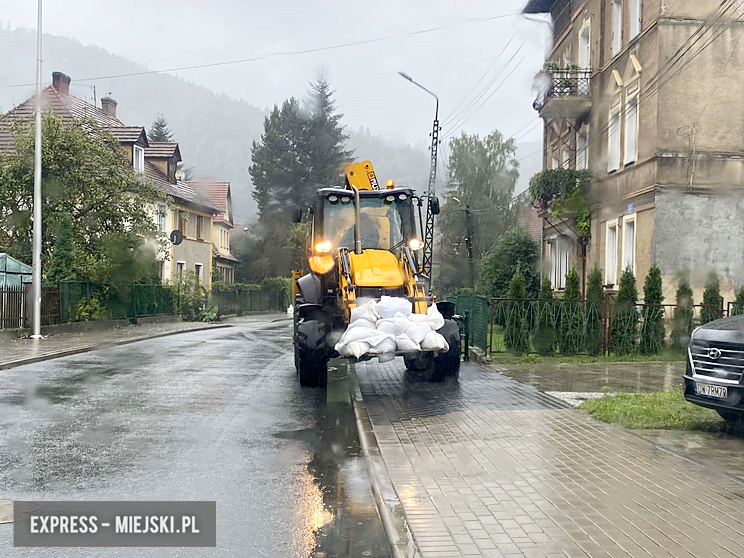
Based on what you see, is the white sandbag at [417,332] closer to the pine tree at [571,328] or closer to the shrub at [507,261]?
the pine tree at [571,328]

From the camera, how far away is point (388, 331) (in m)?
10.6

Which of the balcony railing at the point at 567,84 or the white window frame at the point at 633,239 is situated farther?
the balcony railing at the point at 567,84

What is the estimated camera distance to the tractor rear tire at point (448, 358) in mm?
12039

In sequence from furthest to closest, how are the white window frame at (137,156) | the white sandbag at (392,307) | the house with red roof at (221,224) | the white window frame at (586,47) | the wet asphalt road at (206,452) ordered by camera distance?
1. the house with red roof at (221,224)
2. the white window frame at (137,156)
3. the white window frame at (586,47)
4. the white sandbag at (392,307)
5. the wet asphalt road at (206,452)

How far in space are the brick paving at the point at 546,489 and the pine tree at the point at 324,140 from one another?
178ft

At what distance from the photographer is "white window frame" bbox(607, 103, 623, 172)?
69.4 ft

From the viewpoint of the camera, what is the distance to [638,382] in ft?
43.4

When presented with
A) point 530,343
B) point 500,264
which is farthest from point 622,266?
point 500,264

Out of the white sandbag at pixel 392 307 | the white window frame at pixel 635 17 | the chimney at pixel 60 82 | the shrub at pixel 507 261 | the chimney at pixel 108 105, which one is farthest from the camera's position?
the chimney at pixel 108 105

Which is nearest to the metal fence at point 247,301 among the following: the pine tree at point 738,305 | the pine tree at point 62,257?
the pine tree at point 62,257

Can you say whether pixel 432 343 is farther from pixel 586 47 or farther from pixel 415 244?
pixel 586 47

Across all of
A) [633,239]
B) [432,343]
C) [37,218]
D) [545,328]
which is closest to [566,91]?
[633,239]

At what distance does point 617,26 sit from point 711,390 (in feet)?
52.2

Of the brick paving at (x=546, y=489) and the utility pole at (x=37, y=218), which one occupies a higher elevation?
the utility pole at (x=37, y=218)
